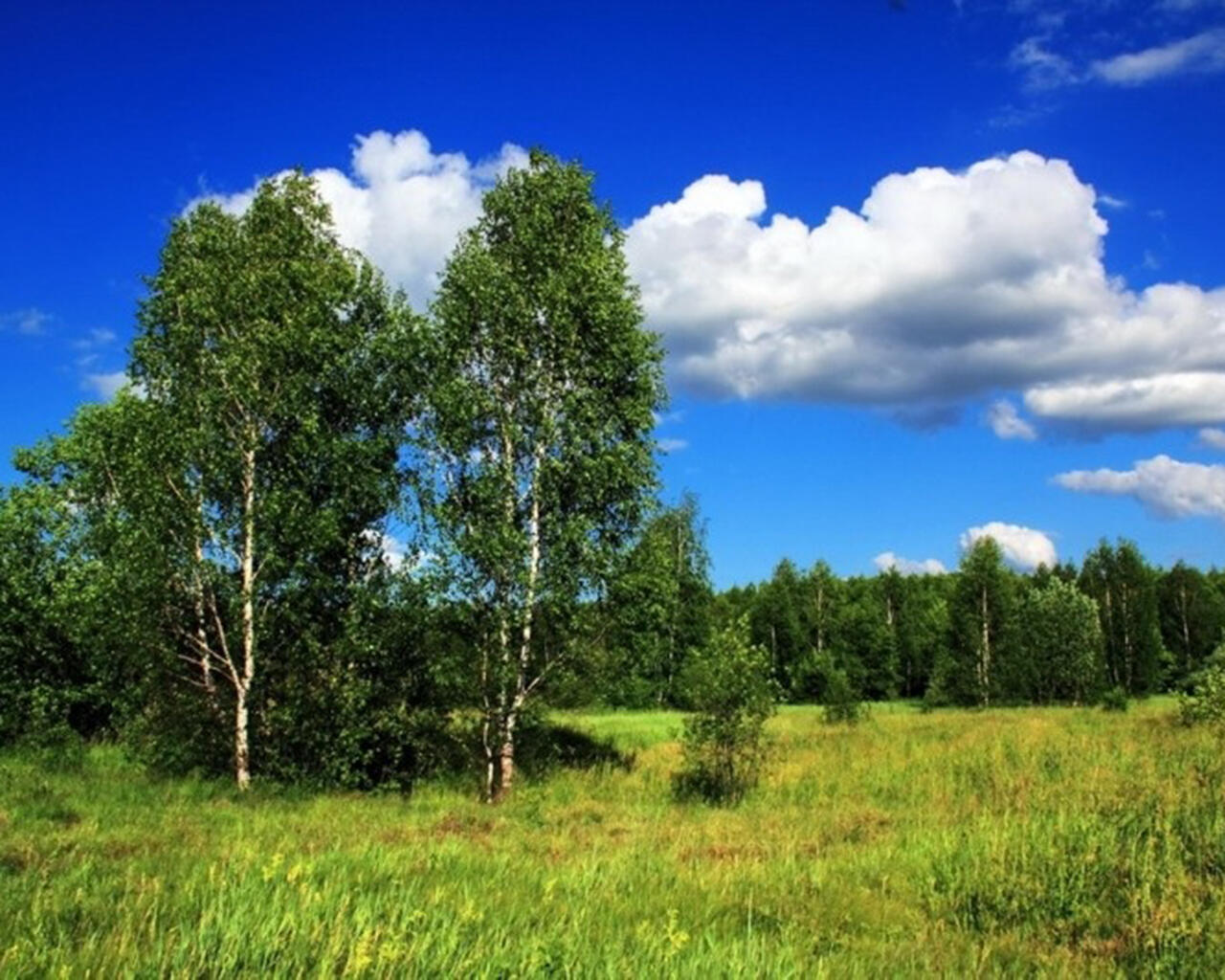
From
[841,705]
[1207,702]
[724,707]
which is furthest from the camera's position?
[841,705]

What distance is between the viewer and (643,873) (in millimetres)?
11359

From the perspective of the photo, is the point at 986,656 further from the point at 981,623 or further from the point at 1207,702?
the point at 1207,702

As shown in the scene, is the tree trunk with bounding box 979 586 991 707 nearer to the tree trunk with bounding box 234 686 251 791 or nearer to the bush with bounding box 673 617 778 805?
the bush with bounding box 673 617 778 805

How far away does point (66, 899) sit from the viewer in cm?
755

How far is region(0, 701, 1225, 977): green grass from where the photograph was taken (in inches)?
230

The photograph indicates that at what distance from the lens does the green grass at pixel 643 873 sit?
5836 mm

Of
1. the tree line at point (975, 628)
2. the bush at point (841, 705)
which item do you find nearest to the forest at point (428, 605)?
the bush at point (841, 705)

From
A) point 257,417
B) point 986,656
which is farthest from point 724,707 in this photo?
point 986,656

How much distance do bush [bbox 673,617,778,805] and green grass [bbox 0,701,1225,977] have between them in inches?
43.5

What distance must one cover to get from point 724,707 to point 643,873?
1123 centimetres

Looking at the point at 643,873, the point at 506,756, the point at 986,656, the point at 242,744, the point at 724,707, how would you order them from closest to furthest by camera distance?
the point at 643,873 < the point at 724,707 < the point at 242,744 < the point at 506,756 < the point at 986,656

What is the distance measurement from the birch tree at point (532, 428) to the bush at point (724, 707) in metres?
3.81

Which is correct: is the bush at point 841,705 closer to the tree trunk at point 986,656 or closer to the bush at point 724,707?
the bush at point 724,707

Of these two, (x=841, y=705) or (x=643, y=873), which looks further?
(x=841, y=705)
